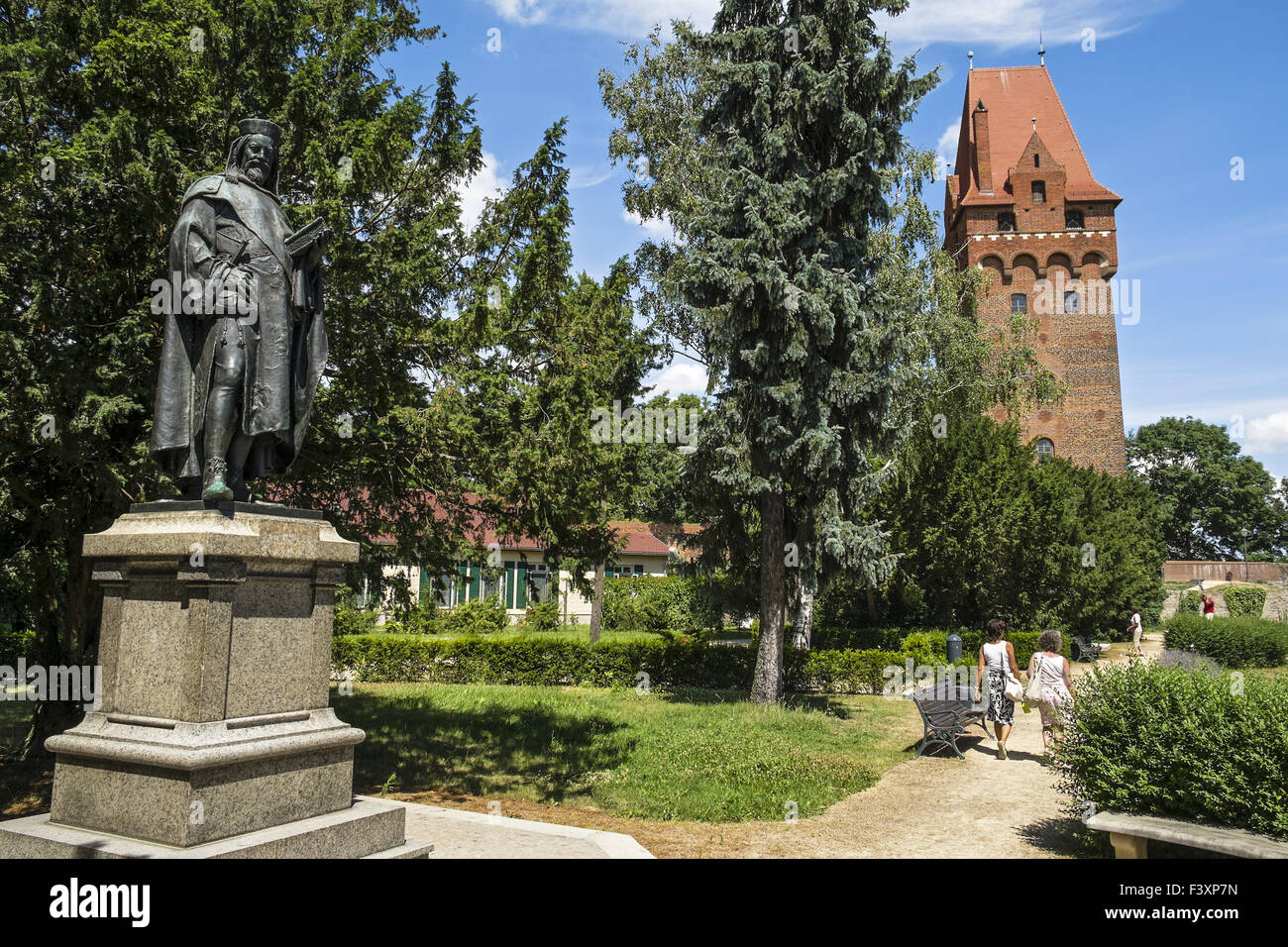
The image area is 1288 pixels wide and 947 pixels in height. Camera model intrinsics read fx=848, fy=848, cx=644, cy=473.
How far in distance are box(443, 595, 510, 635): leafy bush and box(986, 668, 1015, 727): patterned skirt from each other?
19.2m

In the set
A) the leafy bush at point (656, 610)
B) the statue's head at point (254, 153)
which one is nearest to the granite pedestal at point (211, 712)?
the statue's head at point (254, 153)

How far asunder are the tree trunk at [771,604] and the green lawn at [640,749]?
0.49 metres

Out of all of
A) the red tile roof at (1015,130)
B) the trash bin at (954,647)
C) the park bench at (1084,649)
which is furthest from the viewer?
the red tile roof at (1015,130)

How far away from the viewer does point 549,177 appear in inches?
359

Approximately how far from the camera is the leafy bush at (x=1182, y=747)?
17.7 ft

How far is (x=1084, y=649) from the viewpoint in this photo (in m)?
24.0

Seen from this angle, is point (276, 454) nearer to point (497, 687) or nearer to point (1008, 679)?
point (1008, 679)

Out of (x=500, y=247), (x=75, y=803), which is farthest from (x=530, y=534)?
(x=75, y=803)

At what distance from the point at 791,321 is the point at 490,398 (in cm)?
702

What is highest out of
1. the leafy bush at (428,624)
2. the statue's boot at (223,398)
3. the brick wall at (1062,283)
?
the brick wall at (1062,283)

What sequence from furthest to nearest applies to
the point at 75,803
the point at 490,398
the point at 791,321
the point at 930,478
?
the point at 930,478
the point at 791,321
the point at 490,398
the point at 75,803

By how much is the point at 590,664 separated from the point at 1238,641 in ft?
55.9

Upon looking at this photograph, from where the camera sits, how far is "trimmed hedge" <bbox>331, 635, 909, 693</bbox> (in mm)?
17781

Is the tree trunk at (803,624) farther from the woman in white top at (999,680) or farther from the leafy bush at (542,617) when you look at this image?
the leafy bush at (542,617)
